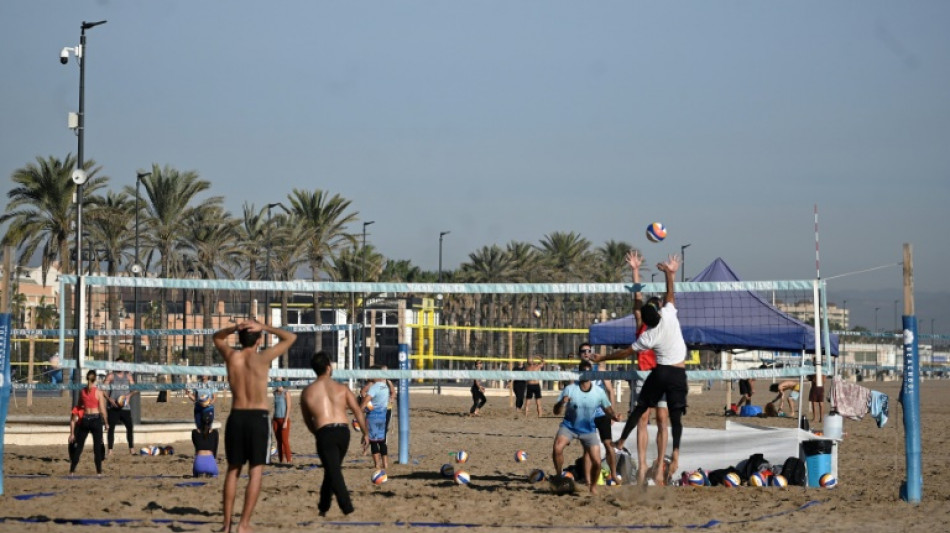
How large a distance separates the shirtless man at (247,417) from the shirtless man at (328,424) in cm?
63

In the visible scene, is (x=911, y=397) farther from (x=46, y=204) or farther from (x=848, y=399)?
(x=46, y=204)

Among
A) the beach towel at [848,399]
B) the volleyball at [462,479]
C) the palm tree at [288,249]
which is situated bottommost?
the volleyball at [462,479]

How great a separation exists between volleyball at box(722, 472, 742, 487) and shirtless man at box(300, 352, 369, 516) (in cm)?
476

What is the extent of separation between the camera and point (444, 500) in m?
12.1

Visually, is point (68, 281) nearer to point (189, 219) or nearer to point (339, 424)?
point (339, 424)

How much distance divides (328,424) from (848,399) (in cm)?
653

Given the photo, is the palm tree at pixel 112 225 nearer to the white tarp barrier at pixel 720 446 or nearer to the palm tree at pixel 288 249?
the palm tree at pixel 288 249

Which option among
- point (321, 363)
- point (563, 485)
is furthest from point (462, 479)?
point (321, 363)

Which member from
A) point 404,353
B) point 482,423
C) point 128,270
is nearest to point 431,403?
point 482,423

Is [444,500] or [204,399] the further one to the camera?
[204,399]

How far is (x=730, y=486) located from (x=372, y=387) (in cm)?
509

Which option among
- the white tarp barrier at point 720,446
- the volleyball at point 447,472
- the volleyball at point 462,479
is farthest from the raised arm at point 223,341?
the white tarp barrier at point 720,446

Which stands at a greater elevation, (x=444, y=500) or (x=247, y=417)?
(x=247, y=417)

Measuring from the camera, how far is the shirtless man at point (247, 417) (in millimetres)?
9344
